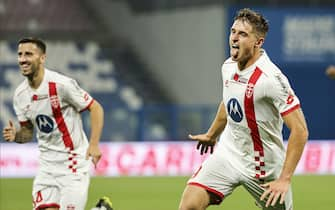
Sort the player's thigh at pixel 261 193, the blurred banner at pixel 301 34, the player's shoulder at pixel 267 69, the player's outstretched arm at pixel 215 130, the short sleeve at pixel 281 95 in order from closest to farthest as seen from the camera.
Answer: the short sleeve at pixel 281 95, the player's shoulder at pixel 267 69, the player's thigh at pixel 261 193, the player's outstretched arm at pixel 215 130, the blurred banner at pixel 301 34

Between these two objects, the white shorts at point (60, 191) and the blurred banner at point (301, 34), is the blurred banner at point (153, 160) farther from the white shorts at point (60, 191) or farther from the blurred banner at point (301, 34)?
the white shorts at point (60, 191)

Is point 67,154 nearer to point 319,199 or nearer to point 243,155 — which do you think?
point 243,155

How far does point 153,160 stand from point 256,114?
1095 cm

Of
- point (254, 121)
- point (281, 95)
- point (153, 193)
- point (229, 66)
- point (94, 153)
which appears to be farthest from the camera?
point (153, 193)

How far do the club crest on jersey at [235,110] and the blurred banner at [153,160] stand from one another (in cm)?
1047

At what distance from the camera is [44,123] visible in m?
7.75

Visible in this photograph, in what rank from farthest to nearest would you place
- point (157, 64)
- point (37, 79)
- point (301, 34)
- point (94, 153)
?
point (157, 64)
point (301, 34)
point (37, 79)
point (94, 153)

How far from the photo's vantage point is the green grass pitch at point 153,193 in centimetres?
1284

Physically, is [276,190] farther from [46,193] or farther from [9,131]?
[9,131]

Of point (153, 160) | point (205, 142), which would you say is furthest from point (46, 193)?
point (153, 160)

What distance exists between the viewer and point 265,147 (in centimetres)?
677

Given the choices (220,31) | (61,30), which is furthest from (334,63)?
(61,30)

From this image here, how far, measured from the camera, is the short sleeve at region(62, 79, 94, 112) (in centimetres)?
773

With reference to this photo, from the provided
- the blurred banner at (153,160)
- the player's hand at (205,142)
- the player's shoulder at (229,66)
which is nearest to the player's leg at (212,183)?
the player's hand at (205,142)
